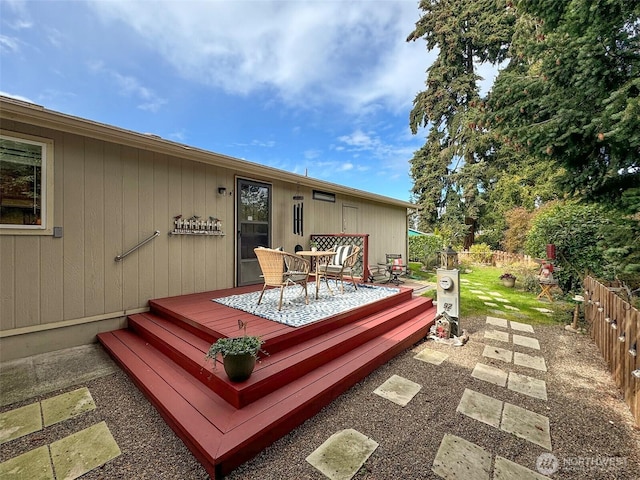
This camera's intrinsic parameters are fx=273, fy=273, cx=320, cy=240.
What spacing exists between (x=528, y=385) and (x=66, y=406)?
4.32 metres

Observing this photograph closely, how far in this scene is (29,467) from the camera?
1724mm

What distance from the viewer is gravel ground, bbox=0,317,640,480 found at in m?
1.73

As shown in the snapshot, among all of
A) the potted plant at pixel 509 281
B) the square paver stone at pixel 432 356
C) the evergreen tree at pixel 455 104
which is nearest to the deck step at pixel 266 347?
the square paver stone at pixel 432 356

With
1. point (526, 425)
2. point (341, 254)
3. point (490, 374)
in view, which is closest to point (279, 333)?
point (526, 425)

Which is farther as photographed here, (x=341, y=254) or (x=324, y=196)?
(x=324, y=196)

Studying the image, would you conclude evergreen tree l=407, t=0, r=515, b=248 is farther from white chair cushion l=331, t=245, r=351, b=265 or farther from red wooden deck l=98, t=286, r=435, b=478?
red wooden deck l=98, t=286, r=435, b=478

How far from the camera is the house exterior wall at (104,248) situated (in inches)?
119

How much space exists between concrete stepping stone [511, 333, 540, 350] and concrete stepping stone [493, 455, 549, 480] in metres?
2.57

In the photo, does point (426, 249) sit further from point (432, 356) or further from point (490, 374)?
point (490, 374)

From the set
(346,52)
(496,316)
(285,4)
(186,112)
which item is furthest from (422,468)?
(186,112)

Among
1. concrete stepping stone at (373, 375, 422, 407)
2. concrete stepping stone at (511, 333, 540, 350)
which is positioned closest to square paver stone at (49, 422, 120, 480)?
concrete stepping stone at (373, 375, 422, 407)

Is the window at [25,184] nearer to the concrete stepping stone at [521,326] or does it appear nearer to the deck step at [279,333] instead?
the deck step at [279,333]

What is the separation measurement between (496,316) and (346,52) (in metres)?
9.55

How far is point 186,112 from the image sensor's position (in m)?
13.2
